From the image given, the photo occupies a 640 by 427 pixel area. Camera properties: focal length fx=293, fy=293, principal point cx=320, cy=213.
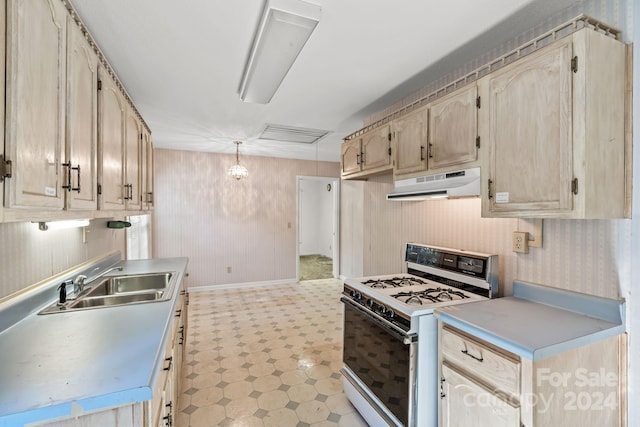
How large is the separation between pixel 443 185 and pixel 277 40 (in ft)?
4.37

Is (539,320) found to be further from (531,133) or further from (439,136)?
(439,136)

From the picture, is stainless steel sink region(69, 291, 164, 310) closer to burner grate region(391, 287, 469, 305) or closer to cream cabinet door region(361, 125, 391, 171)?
burner grate region(391, 287, 469, 305)

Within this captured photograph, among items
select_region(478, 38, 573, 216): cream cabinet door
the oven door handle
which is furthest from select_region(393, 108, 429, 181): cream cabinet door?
the oven door handle

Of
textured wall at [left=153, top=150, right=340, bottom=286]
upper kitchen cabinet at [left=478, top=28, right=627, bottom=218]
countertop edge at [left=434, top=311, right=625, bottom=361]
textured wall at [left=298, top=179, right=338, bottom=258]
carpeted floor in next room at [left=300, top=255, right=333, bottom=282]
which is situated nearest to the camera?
countertop edge at [left=434, top=311, right=625, bottom=361]

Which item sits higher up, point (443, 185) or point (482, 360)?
point (443, 185)

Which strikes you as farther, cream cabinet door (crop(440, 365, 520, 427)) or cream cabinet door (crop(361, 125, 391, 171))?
cream cabinet door (crop(361, 125, 391, 171))

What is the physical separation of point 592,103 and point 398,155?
1.19m

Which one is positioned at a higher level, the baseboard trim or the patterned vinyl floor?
the baseboard trim

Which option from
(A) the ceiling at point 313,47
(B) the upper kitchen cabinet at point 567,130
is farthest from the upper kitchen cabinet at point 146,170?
(B) the upper kitchen cabinet at point 567,130

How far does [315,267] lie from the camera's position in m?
7.21

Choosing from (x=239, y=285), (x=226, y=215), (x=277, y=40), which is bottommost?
(x=239, y=285)

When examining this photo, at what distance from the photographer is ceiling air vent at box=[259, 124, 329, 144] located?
3.69 metres

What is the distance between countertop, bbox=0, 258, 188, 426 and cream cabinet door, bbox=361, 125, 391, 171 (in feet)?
6.18

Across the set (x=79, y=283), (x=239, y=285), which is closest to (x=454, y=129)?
(x=79, y=283)
